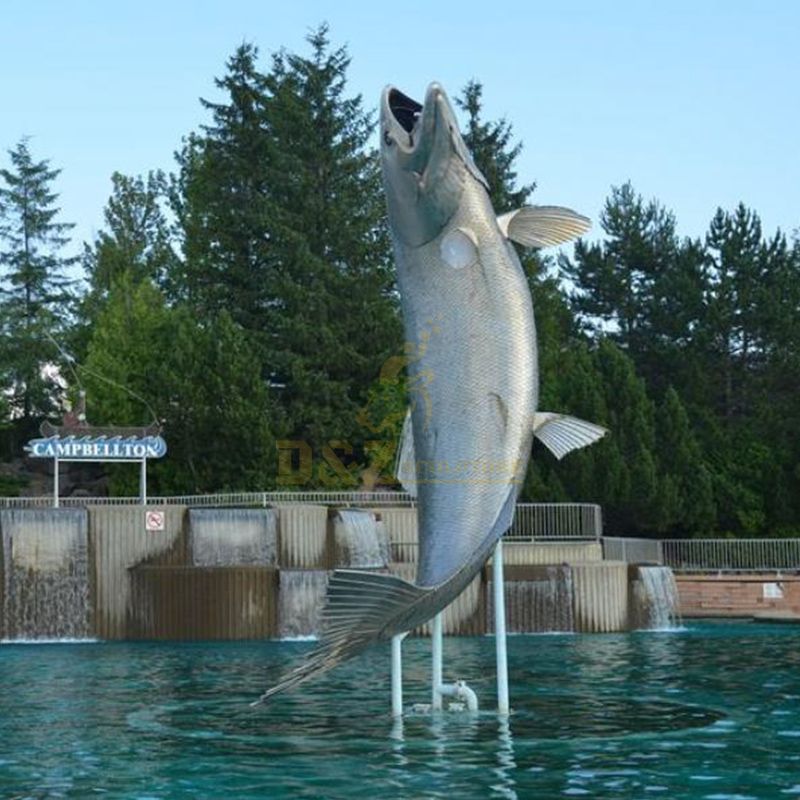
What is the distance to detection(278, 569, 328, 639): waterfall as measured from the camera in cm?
3462

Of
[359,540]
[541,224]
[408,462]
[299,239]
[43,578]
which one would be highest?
[299,239]

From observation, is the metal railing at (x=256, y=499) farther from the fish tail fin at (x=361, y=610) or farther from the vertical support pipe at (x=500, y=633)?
the fish tail fin at (x=361, y=610)

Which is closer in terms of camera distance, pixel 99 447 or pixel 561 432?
pixel 561 432

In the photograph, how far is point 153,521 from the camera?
35938 millimetres

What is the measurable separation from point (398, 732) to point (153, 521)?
2058 centimetres

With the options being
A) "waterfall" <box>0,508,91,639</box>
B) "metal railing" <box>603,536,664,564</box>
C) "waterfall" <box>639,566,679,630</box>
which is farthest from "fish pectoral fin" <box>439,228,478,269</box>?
"metal railing" <box>603,536,664,564</box>

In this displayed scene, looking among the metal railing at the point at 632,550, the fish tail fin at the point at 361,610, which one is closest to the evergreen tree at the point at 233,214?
the metal railing at the point at 632,550

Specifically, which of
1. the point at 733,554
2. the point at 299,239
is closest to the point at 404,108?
the point at 733,554

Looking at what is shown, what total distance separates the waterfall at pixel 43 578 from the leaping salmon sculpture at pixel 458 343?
2416 cm

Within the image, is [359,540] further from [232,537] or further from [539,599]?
[539,599]

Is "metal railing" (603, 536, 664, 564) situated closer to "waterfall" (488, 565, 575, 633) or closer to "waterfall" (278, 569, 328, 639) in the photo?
"waterfall" (488, 565, 575, 633)

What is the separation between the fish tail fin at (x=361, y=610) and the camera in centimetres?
1096

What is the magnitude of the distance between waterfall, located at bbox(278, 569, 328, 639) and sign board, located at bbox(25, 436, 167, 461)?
7.72 m

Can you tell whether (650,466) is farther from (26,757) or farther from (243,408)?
(26,757)
